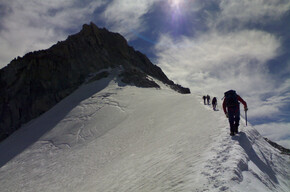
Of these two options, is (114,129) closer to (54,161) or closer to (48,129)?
(54,161)

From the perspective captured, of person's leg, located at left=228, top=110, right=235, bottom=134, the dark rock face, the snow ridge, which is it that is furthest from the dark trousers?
the dark rock face

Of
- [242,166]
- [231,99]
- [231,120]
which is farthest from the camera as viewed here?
[231,99]

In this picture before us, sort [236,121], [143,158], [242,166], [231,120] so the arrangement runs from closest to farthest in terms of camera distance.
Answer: [242,166] < [231,120] < [236,121] < [143,158]

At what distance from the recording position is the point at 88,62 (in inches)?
1930

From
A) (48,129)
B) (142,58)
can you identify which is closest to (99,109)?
(48,129)

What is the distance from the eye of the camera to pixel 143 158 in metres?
9.41

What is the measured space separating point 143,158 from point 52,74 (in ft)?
134

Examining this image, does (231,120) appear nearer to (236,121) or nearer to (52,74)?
(236,121)

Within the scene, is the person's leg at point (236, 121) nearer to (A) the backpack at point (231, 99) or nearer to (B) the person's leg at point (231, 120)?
(B) the person's leg at point (231, 120)

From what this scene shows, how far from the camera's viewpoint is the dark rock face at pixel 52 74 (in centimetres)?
4053

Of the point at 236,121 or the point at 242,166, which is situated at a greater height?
the point at 236,121

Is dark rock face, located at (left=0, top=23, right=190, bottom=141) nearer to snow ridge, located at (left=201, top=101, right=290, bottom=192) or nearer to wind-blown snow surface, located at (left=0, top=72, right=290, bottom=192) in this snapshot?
wind-blown snow surface, located at (left=0, top=72, right=290, bottom=192)

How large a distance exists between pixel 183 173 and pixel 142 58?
59.2m

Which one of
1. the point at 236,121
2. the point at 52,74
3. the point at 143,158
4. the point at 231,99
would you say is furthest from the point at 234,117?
the point at 52,74
